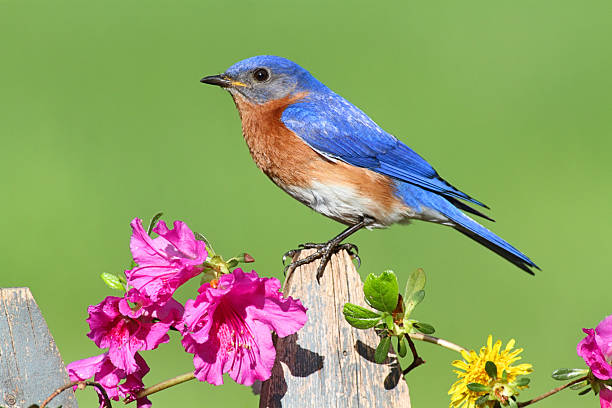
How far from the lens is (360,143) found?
4.36m

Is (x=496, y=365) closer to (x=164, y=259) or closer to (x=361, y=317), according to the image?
(x=361, y=317)

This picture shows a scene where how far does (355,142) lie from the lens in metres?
4.35

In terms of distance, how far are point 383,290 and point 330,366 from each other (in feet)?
1.25

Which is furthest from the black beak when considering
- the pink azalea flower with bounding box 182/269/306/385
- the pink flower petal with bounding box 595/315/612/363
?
the pink flower petal with bounding box 595/315/612/363

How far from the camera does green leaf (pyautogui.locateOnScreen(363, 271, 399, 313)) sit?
2.23 metres

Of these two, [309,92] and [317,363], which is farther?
[309,92]

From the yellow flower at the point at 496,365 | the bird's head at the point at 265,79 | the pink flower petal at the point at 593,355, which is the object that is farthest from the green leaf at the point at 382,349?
the bird's head at the point at 265,79

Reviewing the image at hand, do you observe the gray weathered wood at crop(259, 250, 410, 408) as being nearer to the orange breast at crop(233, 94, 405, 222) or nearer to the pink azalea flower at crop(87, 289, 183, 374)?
the pink azalea flower at crop(87, 289, 183, 374)

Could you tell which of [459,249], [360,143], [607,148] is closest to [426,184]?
[360,143]

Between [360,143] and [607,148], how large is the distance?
22.5 feet

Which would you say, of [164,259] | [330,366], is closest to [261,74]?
[330,366]

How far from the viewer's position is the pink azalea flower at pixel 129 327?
7.27ft

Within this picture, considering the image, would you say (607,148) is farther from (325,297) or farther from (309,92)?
(325,297)

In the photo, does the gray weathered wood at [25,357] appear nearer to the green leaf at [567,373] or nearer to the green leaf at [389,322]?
the green leaf at [389,322]
